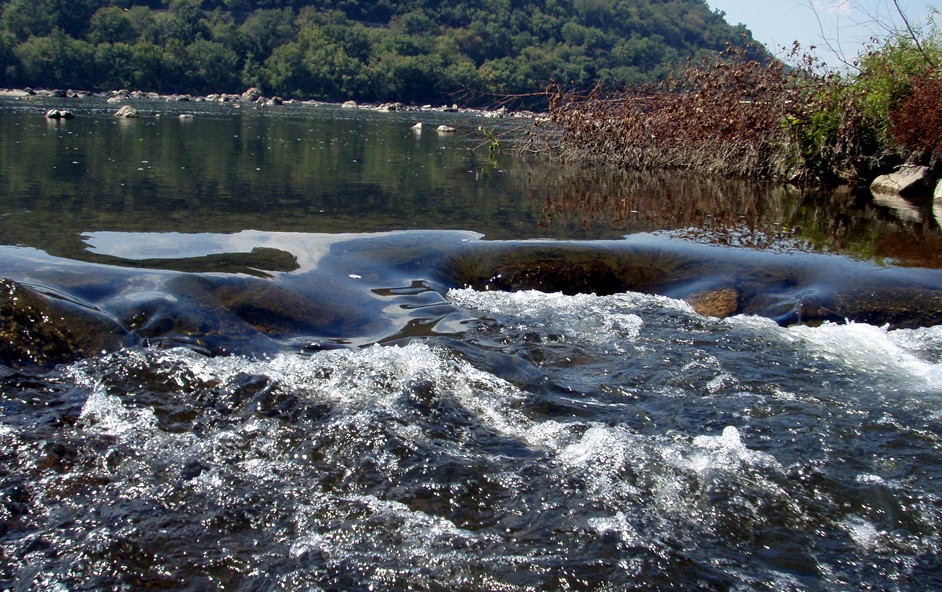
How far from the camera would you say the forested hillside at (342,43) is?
72188mm

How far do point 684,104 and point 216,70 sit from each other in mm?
77904

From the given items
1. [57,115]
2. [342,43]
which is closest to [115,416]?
[57,115]

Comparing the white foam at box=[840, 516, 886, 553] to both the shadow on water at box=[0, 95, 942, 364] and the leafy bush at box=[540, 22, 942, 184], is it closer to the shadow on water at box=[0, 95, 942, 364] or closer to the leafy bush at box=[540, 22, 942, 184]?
the shadow on water at box=[0, 95, 942, 364]

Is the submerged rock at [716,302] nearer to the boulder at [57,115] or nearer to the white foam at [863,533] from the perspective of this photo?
the white foam at [863,533]

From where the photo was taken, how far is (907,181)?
13.2 m

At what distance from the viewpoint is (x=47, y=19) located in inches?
3039

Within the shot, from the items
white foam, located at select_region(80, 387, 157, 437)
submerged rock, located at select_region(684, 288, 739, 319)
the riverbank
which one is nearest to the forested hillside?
the riverbank

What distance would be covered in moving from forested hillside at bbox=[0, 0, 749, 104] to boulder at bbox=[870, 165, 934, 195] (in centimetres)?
5297

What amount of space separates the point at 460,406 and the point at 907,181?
39.7ft

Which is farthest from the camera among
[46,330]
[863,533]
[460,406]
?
[46,330]

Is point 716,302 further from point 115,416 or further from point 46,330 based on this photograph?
point 46,330

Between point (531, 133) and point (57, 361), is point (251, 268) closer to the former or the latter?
point (57, 361)

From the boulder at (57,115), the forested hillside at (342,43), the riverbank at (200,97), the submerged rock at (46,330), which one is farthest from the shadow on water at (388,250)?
the forested hillside at (342,43)

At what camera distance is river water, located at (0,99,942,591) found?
3.00 m
